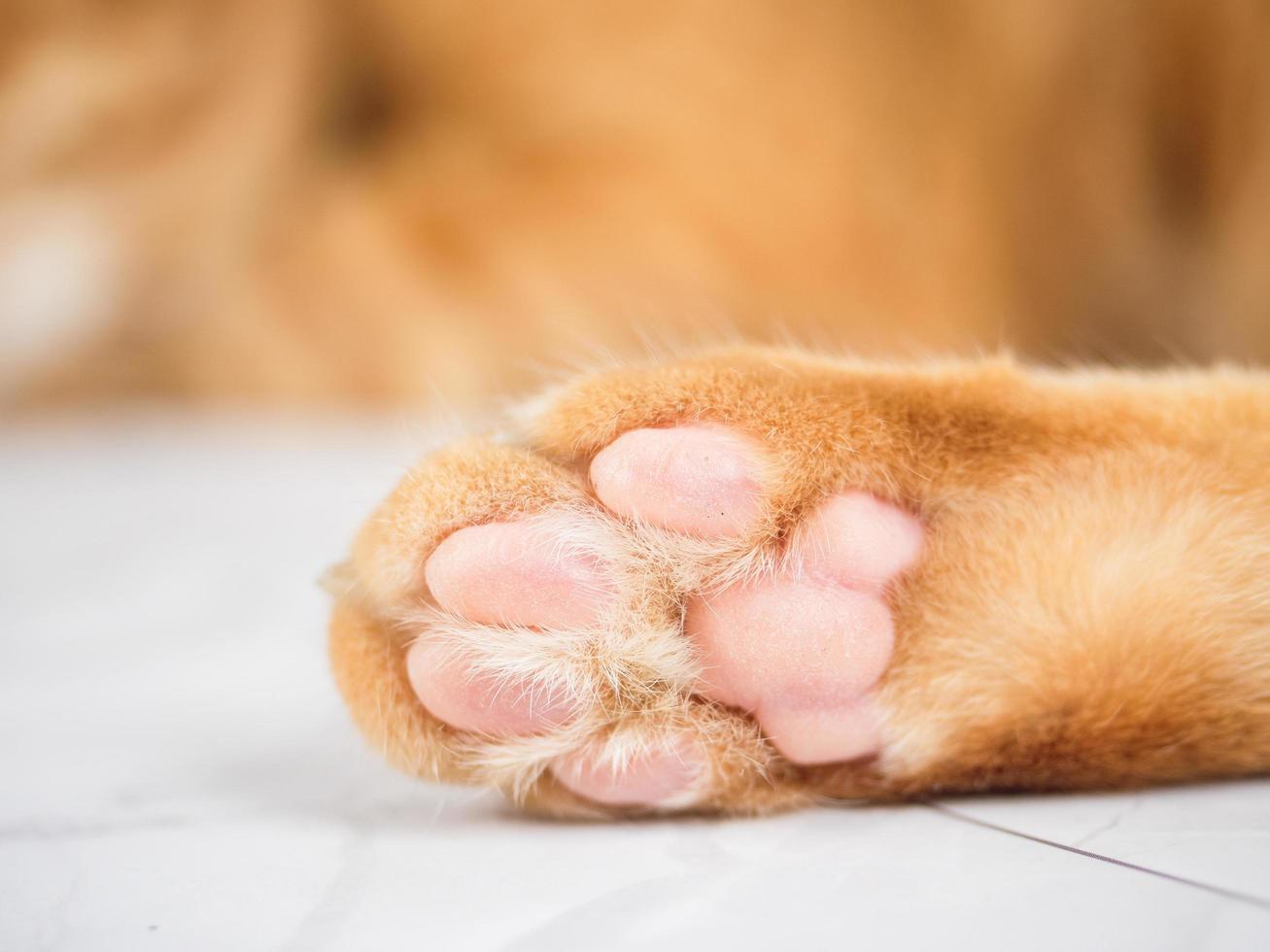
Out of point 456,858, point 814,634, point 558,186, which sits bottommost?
point 456,858

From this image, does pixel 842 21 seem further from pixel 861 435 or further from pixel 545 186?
pixel 861 435

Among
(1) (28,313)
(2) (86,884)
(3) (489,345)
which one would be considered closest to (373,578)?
(2) (86,884)

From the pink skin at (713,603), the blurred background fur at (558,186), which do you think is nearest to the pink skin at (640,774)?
the pink skin at (713,603)

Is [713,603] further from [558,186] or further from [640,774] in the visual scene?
[558,186]

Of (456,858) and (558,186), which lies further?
(558,186)

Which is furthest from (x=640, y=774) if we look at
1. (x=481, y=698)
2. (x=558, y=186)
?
(x=558, y=186)

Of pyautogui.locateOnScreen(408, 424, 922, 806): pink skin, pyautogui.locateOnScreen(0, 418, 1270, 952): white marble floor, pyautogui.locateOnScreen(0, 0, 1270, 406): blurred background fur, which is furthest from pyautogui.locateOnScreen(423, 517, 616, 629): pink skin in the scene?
pyautogui.locateOnScreen(0, 0, 1270, 406): blurred background fur

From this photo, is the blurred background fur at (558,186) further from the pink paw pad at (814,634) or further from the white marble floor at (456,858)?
the pink paw pad at (814,634)
